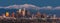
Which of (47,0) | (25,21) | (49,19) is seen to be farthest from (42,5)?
(25,21)

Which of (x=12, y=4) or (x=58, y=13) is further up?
(x=12, y=4)

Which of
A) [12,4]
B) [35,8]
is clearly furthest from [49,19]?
[12,4]

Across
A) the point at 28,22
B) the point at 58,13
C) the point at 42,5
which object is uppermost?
the point at 42,5

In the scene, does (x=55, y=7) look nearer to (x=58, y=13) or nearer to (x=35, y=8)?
(x=58, y=13)

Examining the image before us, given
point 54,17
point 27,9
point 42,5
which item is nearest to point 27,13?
point 27,9

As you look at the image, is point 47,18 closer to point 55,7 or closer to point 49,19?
point 49,19

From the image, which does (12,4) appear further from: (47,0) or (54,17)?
(54,17)

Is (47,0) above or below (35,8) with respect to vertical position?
above
